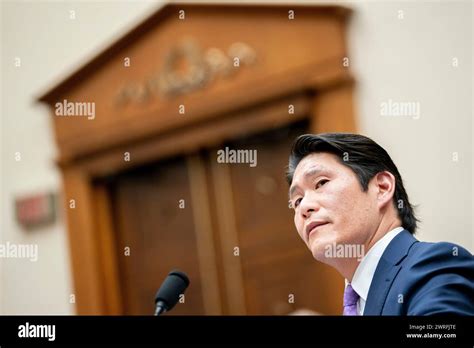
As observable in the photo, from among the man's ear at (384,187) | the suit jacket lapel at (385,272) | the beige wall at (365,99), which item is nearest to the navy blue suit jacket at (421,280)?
the suit jacket lapel at (385,272)

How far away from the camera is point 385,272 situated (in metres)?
2.39

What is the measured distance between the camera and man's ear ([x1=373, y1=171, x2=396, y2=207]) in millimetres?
2562

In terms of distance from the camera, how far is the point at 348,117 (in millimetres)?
4668

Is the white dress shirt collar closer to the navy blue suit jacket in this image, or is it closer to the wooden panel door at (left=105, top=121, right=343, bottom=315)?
the navy blue suit jacket

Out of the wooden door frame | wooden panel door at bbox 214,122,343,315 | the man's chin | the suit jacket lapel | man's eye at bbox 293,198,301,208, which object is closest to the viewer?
the suit jacket lapel

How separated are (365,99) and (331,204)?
7.00 feet

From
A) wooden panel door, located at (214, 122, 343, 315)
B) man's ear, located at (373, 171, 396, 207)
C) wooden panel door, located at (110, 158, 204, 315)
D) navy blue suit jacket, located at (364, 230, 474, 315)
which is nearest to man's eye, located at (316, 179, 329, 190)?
man's ear, located at (373, 171, 396, 207)

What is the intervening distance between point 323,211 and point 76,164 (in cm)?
327

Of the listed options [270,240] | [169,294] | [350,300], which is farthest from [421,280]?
[270,240]

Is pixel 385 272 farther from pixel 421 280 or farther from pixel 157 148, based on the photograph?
pixel 157 148

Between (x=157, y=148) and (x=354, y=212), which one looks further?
(x=157, y=148)

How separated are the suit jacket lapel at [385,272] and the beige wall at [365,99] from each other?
1374 mm
